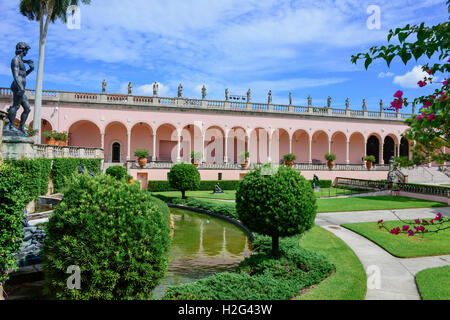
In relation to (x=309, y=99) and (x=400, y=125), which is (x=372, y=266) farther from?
(x=400, y=125)

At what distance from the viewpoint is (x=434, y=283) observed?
21.0ft

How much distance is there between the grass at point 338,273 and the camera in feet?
19.0

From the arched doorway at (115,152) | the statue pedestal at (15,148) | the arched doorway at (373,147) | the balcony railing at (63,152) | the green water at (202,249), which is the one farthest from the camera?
the arched doorway at (373,147)

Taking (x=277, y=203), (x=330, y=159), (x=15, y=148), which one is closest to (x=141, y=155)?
(x=15, y=148)

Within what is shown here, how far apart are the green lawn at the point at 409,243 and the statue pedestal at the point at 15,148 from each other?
13096 millimetres

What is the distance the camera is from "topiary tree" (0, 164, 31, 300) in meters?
4.86

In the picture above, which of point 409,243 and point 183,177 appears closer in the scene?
point 409,243

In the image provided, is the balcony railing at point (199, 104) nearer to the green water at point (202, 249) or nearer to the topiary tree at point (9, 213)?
the green water at point (202, 249)

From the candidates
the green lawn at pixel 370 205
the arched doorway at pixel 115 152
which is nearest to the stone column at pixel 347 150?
the green lawn at pixel 370 205

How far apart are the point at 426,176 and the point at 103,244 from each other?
37.8m

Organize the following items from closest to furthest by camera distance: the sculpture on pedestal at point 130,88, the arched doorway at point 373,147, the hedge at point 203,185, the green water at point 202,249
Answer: the green water at point 202,249 < the hedge at point 203,185 < the sculpture on pedestal at point 130,88 < the arched doorway at point 373,147

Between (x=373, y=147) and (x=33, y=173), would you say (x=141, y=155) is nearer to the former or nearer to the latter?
(x=33, y=173)

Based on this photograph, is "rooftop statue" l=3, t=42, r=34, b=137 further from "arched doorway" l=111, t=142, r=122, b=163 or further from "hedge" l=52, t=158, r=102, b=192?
"arched doorway" l=111, t=142, r=122, b=163
